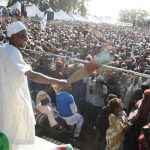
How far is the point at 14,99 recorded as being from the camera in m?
3.83

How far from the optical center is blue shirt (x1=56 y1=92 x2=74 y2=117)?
21.6ft

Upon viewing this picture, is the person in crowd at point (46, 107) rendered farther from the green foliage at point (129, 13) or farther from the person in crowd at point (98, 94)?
the green foliage at point (129, 13)

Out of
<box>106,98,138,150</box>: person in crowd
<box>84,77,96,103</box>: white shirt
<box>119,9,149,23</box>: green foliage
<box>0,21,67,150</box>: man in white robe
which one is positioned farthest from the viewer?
<box>119,9,149,23</box>: green foliage

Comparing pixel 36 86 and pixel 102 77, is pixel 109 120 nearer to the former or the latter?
pixel 102 77

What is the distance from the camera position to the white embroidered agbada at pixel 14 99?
144 inches

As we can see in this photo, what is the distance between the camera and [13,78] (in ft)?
12.2

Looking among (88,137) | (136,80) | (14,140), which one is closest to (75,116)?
(88,137)

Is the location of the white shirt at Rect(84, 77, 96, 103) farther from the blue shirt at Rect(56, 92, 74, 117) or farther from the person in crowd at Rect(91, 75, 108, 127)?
the blue shirt at Rect(56, 92, 74, 117)

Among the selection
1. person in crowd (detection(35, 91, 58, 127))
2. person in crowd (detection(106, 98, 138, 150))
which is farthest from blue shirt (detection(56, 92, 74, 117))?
person in crowd (detection(106, 98, 138, 150))

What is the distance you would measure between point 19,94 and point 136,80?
3209 millimetres

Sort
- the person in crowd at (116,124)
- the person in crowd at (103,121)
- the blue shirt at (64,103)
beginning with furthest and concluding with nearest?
the blue shirt at (64,103), the person in crowd at (103,121), the person in crowd at (116,124)

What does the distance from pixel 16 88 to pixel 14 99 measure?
0.12 m

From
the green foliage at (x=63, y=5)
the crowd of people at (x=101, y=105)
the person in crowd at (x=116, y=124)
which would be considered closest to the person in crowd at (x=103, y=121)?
the crowd of people at (x=101, y=105)

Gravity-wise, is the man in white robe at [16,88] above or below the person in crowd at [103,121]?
above
